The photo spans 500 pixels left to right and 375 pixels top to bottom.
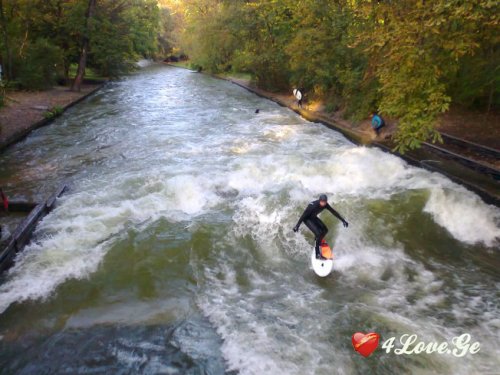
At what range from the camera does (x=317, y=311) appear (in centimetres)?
706

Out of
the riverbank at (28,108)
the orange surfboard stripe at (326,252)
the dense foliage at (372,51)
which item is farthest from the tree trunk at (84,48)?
the orange surfboard stripe at (326,252)

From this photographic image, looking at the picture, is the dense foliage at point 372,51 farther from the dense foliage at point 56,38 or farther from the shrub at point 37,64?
the shrub at point 37,64

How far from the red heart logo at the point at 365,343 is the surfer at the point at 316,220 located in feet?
7.34

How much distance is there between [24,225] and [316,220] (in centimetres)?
681

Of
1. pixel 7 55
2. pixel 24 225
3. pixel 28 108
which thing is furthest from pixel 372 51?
pixel 7 55

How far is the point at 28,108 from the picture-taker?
22250mm

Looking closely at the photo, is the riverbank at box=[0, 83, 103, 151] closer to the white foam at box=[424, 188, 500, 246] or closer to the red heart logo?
the red heart logo

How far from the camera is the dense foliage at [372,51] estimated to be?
9.26 meters

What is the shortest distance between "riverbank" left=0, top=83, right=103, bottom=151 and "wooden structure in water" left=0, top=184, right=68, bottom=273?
170 inches

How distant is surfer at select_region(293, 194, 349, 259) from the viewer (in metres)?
8.15

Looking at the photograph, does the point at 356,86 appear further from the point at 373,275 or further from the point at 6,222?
the point at 6,222

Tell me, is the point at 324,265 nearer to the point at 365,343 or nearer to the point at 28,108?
the point at 365,343

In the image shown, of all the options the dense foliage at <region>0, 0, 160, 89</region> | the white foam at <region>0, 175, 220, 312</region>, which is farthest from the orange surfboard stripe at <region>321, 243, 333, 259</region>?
the dense foliage at <region>0, 0, 160, 89</region>

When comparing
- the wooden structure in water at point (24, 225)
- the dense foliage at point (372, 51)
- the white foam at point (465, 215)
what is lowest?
the wooden structure in water at point (24, 225)
